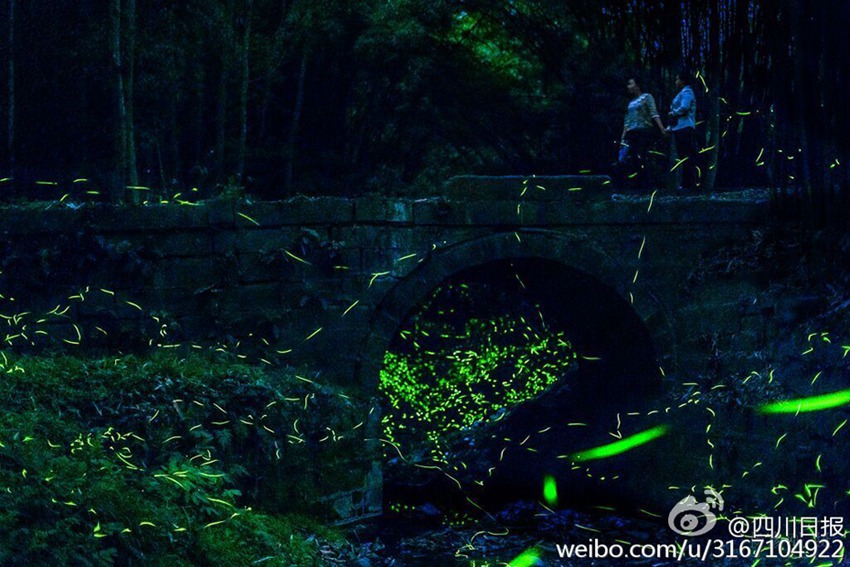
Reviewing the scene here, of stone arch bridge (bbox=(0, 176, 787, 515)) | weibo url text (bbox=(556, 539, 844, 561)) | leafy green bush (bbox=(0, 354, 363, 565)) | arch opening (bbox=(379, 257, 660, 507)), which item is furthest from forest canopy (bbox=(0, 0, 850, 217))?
leafy green bush (bbox=(0, 354, 363, 565))

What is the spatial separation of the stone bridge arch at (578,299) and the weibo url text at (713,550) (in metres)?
1.92

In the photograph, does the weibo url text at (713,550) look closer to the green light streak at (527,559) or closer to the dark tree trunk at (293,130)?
the green light streak at (527,559)

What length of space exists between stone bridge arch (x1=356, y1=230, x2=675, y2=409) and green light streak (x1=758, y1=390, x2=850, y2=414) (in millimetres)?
1760

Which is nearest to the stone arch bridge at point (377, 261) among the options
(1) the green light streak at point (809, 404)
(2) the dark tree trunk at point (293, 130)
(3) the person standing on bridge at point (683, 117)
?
(3) the person standing on bridge at point (683, 117)

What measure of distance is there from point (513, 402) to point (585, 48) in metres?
6.61

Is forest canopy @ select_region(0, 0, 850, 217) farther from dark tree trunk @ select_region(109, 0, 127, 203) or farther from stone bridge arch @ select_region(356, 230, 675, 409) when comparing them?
stone bridge arch @ select_region(356, 230, 675, 409)

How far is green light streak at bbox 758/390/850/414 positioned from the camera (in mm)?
9289

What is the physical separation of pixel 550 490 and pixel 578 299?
92.4 inches

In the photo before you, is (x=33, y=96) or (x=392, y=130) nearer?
(x=33, y=96)

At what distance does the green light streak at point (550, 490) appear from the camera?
42.1 ft

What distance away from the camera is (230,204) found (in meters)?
10.2

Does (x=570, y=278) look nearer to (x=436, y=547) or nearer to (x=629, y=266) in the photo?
(x=629, y=266)

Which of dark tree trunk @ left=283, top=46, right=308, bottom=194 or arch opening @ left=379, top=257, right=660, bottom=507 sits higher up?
dark tree trunk @ left=283, top=46, right=308, bottom=194

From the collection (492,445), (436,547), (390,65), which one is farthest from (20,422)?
(390,65)
